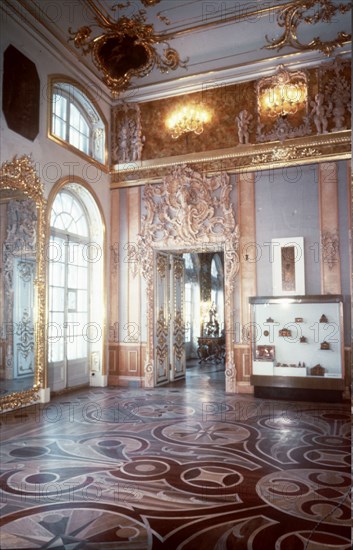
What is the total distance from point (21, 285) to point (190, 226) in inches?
140

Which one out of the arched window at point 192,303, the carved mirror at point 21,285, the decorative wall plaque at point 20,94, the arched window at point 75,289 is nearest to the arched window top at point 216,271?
A: the arched window at point 192,303

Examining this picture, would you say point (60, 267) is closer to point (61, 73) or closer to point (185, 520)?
point (61, 73)

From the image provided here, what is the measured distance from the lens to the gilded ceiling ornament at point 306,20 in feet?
23.5

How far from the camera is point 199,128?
8.91 metres

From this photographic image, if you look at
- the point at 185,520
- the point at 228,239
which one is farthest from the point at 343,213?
the point at 185,520

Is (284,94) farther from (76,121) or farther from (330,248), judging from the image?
(76,121)

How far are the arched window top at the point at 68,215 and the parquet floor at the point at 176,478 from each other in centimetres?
337

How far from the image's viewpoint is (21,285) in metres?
6.61

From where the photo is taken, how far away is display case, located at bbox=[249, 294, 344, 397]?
7238 mm

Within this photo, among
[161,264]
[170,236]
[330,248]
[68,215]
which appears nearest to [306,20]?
[330,248]

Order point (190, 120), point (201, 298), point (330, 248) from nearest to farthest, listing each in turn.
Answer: point (330, 248), point (190, 120), point (201, 298)

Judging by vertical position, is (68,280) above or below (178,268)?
below

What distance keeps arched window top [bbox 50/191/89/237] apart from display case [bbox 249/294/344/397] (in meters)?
3.73

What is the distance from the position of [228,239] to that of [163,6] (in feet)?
13.4
